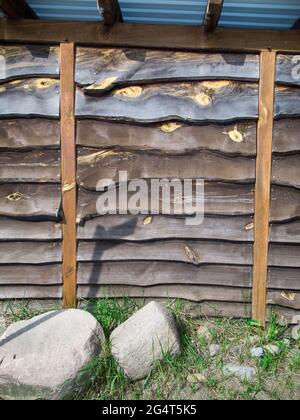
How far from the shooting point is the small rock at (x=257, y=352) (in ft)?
10.1

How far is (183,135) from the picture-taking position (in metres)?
3.20

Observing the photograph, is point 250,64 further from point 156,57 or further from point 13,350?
point 13,350

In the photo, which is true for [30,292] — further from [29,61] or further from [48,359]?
[29,61]

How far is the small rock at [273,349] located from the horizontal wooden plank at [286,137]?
1550 millimetres

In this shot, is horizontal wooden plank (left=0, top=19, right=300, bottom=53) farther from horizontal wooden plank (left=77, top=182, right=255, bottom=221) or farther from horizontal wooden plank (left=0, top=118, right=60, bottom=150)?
horizontal wooden plank (left=77, top=182, right=255, bottom=221)

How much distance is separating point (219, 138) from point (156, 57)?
81cm

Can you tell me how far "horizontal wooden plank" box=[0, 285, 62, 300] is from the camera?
3.38 m

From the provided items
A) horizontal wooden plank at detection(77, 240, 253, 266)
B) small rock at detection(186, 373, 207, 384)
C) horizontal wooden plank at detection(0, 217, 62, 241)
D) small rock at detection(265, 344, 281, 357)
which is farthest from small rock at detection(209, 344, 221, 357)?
horizontal wooden plank at detection(0, 217, 62, 241)

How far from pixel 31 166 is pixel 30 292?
1068 millimetres

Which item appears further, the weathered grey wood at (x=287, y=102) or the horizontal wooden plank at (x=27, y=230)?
the horizontal wooden plank at (x=27, y=230)

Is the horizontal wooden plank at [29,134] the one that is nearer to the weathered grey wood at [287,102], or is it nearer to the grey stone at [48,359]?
the grey stone at [48,359]

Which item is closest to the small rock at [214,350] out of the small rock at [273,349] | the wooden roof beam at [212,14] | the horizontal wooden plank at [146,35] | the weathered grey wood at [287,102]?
the small rock at [273,349]

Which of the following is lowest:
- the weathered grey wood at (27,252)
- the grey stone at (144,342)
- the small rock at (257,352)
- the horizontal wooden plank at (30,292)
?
the small rock at (257,352)

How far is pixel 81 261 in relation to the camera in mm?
3328
